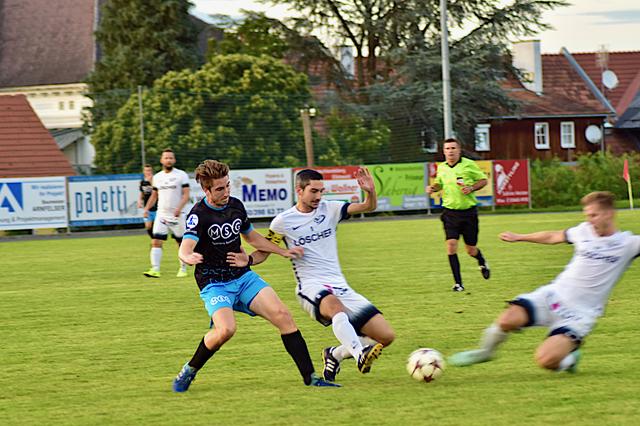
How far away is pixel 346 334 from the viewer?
28.2ft

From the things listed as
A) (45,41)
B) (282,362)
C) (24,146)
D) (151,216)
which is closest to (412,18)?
(24,146)

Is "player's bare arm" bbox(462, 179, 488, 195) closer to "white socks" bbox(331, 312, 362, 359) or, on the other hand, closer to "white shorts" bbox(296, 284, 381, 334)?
"white shorts" bbox(296, 284, 381, 334)

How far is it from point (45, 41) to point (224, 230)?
217 feet

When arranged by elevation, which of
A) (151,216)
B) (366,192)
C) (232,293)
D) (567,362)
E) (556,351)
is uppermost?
(366,192)

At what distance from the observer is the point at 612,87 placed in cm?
7288

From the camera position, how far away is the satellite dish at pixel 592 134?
6762cm

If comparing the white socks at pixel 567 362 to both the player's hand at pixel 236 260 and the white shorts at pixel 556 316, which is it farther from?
the player's hand at pixel 236 260

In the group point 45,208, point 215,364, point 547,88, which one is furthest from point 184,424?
point 547,88

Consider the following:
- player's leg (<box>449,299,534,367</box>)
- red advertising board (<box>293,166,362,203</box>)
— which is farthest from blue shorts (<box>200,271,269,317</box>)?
red advertising board (<box>293,166,362,203</box>)

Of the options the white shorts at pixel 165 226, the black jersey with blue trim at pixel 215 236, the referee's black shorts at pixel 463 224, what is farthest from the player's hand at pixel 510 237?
the white shorts at pixel 165 226

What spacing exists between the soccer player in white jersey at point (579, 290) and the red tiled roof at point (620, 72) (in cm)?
6526

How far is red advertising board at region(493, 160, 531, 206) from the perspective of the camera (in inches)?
1670

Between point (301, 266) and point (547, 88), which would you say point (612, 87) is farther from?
point (301, 266)

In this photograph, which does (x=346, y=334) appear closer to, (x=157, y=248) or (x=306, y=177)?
(x=306, y=177)
